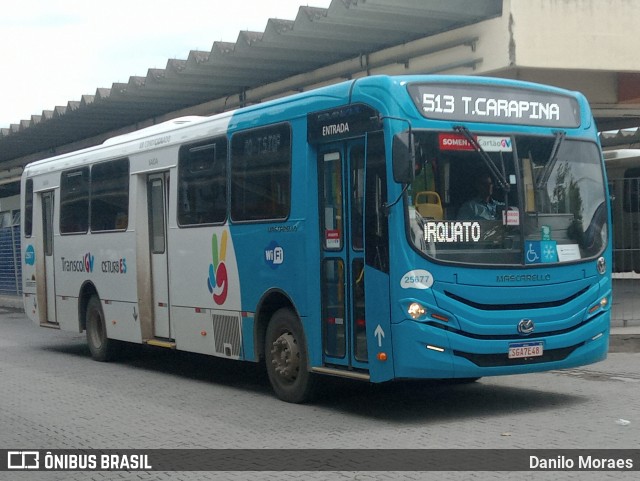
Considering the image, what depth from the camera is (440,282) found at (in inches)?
374

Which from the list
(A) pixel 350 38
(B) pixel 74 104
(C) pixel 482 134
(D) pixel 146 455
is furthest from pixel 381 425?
(B) pixel 74 104

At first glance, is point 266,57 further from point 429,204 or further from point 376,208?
point 429,204

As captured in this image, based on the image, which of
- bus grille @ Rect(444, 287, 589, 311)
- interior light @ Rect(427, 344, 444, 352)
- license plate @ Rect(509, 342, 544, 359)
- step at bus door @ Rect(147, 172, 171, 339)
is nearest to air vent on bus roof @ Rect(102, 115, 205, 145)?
step at bus door @ Rect(147, 172, 171, 339)

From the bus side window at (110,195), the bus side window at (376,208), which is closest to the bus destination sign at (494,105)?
the bus side window at (376,208)

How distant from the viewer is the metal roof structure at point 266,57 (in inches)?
630

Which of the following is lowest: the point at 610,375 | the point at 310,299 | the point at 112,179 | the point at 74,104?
the point at 610,375

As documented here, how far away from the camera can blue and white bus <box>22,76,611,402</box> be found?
9523 millimetres

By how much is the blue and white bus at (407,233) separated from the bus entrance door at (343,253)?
0.06ft

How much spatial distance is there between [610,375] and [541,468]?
565 cm

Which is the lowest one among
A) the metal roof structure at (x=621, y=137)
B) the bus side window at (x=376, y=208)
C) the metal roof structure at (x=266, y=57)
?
the bus side window at (x=376, y=208)

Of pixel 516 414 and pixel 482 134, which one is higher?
pixel 482 134

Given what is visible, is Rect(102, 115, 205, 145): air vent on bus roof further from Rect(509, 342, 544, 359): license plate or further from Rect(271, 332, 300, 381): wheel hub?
Rect(509, 342, 544, 359): license plate

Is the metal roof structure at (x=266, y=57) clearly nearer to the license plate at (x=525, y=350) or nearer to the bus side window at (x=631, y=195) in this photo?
the bus side window at (x=631, y=195)

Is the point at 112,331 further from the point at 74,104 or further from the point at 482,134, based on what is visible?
the point at 74,104
